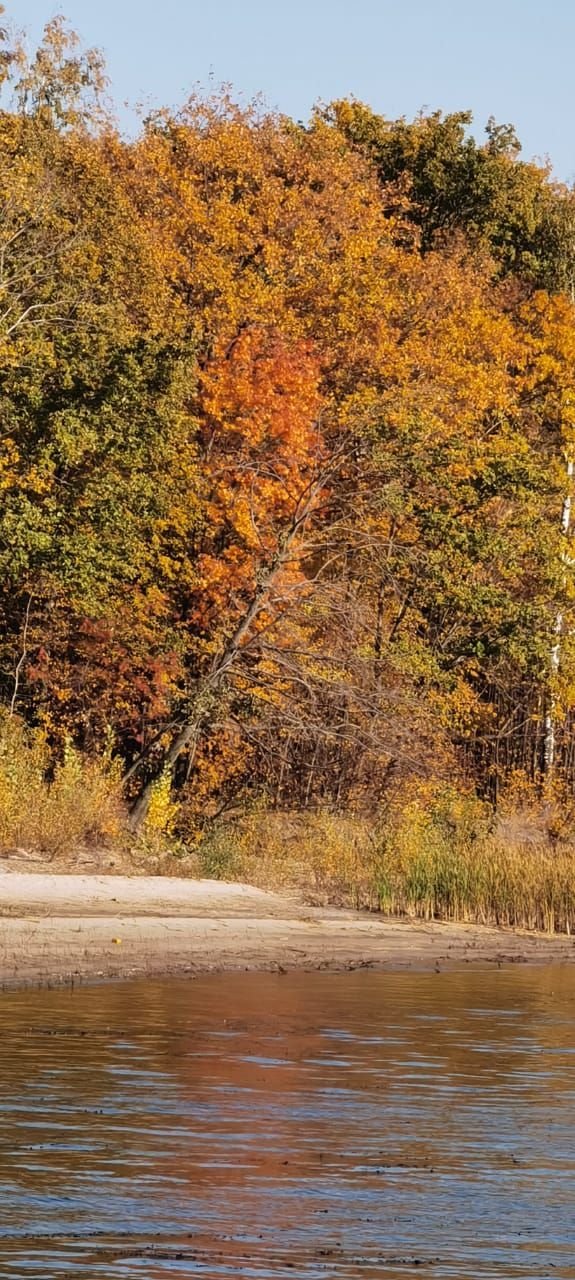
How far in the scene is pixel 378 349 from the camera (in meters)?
39.5

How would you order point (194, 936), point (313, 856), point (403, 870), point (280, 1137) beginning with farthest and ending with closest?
point (313, 856) < point (403, 870) < point (194, 936) < point (280, 1137)

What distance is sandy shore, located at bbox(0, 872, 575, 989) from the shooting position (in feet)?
62.3

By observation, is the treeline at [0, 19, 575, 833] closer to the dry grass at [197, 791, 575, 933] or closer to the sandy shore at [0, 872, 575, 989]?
the dry grass at [197, 791, 575, 933]

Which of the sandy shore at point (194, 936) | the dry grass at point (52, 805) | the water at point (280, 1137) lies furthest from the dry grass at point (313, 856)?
the water at point (280, 1137)

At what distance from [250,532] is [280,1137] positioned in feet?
68.0

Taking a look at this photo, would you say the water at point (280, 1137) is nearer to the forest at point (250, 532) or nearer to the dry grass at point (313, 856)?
the dry grass at point (313, 856)

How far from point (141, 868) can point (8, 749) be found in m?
3.13

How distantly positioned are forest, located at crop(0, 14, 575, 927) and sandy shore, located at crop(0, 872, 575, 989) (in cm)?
167

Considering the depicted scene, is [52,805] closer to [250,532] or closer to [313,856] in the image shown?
[313,856]

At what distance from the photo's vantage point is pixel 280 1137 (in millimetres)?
11469

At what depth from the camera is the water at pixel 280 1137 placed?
8836mm

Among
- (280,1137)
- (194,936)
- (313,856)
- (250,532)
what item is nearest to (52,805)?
(194,936)

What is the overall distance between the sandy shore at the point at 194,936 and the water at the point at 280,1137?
43.8 inches

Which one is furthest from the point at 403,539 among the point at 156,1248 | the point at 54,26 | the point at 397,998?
the point at 156,1248
